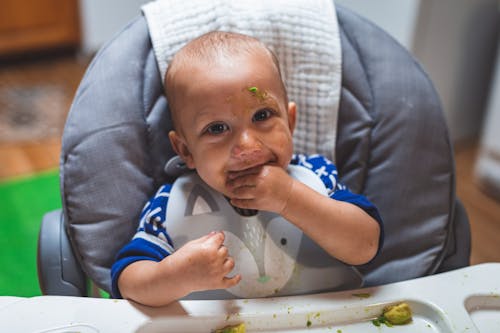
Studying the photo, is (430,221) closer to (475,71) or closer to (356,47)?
(356,47)

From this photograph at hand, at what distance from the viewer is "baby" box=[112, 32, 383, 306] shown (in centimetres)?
72

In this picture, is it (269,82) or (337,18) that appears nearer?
(269,82)

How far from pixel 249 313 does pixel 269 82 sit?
303 mm

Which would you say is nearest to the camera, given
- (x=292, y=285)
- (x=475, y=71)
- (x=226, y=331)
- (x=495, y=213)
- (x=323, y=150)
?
(x=226, y=331)

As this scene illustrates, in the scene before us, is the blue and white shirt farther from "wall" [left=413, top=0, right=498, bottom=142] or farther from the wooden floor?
"wall" [left=413, top=0, right=498, bottom=142]

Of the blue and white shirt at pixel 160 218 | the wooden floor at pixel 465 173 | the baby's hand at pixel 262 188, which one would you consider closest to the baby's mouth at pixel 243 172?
the baby's hand at pixel 262 188

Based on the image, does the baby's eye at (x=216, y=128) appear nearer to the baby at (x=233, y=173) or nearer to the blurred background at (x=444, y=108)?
the baby at (x=233, y=173)

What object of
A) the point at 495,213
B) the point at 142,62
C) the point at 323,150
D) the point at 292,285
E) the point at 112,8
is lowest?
the point at 495,213

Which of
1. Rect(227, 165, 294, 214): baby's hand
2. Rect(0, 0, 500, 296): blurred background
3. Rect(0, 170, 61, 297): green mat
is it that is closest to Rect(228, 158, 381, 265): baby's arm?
Rect(227, 165, 294, 214): baby's hand

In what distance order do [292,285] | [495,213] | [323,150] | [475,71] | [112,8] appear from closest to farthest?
[292,285] → [323,150] → [495,213] → [475,71] → [112,8]

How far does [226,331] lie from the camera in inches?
28.0

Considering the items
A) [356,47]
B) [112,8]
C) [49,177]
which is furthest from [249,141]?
[112,8]

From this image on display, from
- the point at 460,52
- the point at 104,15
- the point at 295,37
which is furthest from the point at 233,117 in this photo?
the point at 104,15

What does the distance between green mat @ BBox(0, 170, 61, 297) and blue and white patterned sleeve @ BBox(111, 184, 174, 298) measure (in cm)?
80
